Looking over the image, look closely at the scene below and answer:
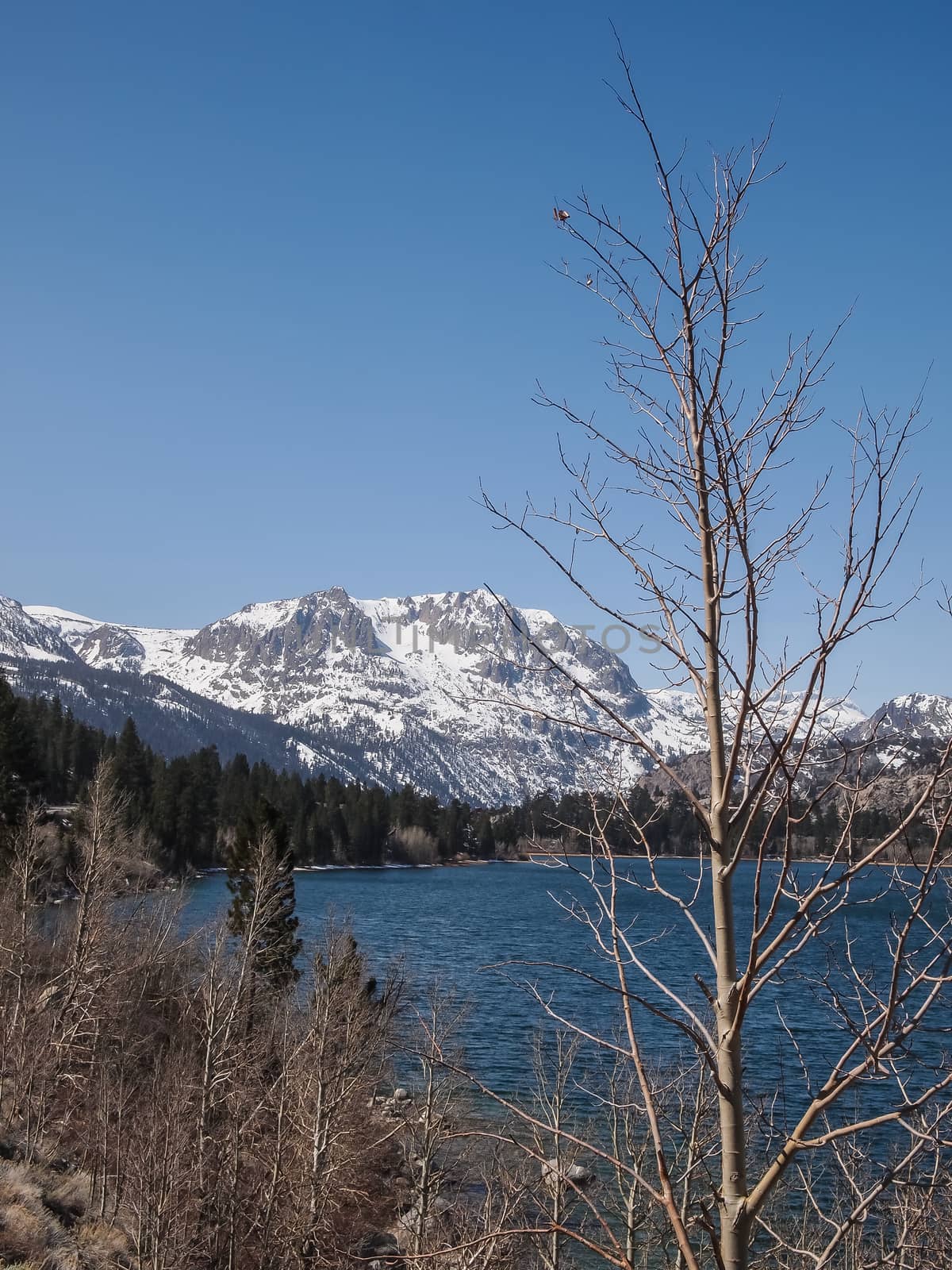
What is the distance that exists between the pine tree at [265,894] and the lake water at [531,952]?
267 cm

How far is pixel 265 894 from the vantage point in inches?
1396

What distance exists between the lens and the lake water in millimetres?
31391

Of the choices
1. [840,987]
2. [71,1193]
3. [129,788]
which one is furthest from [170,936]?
[129,788]

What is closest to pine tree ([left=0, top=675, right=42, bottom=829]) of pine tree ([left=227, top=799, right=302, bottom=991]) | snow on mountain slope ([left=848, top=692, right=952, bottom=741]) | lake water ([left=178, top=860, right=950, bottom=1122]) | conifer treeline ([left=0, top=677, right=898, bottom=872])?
conifer treeline ([left=0, top=677, right=898, bottom=872])

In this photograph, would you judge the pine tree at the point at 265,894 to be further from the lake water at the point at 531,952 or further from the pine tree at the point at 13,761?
the pine tree at the point at 13,761

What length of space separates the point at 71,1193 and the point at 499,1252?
11.4 meters

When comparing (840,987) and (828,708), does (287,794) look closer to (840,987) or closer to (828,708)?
(840,987)

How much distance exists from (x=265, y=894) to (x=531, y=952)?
28.5m

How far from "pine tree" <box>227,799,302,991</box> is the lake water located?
2.67 metres

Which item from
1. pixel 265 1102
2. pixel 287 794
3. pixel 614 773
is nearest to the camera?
pixel 614 773

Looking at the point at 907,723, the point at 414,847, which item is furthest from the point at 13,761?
the point at 414,847

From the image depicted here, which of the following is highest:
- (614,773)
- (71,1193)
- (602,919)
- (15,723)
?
(15,723)

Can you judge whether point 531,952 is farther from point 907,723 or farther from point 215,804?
point 215,804

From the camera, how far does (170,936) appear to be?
136 feet
